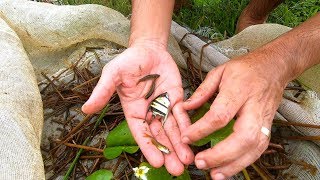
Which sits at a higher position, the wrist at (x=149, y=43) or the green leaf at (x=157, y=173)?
the wrist at (x=149, y=43)

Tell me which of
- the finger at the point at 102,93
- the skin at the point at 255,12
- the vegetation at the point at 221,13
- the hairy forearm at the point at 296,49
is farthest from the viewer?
the vegetation at the point at 221,13

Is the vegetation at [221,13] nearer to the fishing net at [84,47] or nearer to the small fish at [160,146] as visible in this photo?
the fishing net at [84,47]

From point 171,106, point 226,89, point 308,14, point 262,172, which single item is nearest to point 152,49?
point 171,106

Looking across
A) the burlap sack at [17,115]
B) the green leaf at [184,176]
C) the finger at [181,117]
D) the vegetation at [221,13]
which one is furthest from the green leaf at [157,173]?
the vegetation at [221,13]

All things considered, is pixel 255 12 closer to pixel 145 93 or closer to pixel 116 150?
pixel 145 93

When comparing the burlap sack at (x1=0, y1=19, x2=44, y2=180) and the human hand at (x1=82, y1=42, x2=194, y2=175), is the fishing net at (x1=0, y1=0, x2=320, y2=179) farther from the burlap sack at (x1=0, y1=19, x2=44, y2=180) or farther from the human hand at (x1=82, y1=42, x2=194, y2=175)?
the human hand at (x1=82, y1=42, x2=194, y2=175)

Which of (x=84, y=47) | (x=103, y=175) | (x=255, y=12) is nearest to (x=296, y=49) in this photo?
(x=103, y=175)

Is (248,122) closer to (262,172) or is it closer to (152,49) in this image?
(262,172)
